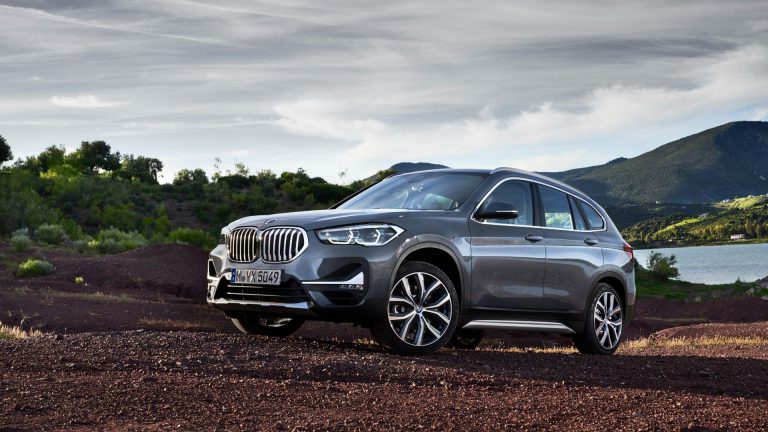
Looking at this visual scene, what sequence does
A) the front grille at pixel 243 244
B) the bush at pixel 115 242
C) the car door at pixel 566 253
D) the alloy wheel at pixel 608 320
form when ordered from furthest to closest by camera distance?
the bush at pixel 115 242 < the alloy wheel at pixel 608 320 < the car door at pixel 566 253 < the front grille at pixel 243 244

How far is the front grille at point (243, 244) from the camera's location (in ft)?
28.5

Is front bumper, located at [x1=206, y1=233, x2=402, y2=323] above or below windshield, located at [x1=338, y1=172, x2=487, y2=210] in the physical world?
below

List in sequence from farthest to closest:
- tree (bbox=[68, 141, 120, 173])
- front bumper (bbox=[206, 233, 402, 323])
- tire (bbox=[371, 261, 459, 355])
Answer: tree (bbox=[68, 141, 120, 173]) → tire (bbox=[371, 261, 459, 355]) → front bumper (bbox=[206, 233, 402, 323])

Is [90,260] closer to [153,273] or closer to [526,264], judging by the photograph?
[153,273]

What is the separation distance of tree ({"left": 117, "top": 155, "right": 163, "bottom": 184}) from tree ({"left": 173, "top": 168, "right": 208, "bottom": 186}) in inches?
120

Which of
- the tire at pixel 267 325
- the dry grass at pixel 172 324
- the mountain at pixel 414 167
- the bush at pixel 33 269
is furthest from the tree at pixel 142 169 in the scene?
the tire at pixel 267 325

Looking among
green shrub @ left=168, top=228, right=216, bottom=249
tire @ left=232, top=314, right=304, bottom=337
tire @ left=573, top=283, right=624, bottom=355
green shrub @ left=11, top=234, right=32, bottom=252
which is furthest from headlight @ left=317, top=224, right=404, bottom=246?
green shrub @ left=168, top=228, right=216, bottom=249

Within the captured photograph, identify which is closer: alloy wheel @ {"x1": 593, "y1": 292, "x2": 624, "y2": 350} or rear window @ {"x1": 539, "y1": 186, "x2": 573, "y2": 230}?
rear window @ {"x1": 539, "y1": 186, "x2": 573, "y2": 230}

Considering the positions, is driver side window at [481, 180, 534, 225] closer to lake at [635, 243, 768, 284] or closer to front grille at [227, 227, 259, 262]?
front grille at [227, 227, 259, 262]

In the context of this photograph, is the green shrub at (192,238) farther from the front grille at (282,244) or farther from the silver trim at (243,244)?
the front grille at (282,244)

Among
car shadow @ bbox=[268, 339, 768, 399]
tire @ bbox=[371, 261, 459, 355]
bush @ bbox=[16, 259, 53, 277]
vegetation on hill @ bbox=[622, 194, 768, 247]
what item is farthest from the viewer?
vegetation on hill @ bbox=[622, 194, 768, 247]

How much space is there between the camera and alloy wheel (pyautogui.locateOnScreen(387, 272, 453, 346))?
8312 millimetres

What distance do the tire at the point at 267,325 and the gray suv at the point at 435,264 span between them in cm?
1

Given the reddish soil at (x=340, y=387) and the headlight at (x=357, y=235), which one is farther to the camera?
the headlight at (x=357, y=235)
